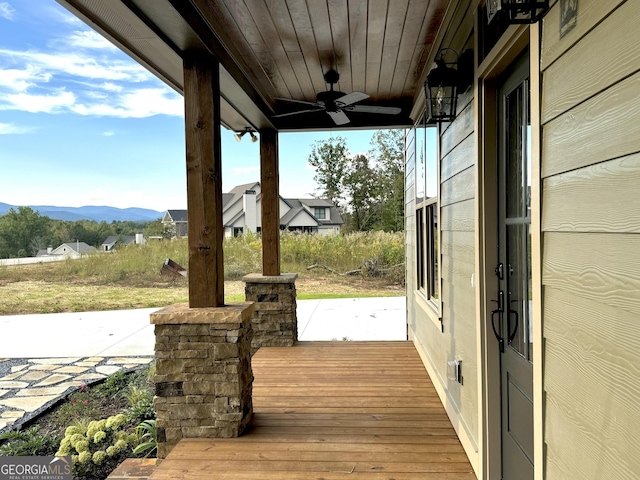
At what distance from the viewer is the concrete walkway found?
457 cm

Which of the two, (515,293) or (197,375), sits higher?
(515,293)

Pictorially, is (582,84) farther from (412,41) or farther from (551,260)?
(412,41)

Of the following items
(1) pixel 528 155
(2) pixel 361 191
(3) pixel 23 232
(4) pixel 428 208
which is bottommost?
(3) pixel 23 232

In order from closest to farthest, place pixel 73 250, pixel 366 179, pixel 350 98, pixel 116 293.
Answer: pixel 350 98
pixel 73 250
pixel 116 293
pixel 366 179

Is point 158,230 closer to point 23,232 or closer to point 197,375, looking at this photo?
point 23,232

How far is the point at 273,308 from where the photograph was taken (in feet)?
16.5

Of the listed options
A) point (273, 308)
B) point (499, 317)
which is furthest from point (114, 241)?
point (499, 317)

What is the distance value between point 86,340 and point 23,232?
3.65 metres

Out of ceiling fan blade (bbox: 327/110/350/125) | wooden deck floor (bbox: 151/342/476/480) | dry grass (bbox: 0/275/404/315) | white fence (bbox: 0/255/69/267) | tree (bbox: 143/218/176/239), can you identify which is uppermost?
ceiling fan blade (bbox: 327/110/350/125)

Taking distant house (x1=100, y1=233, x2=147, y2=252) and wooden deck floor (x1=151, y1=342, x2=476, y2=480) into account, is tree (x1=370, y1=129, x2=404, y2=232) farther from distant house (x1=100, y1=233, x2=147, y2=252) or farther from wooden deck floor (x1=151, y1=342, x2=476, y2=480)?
wooden deck floor (x1=151, y1=342, x2=476, y2=480)

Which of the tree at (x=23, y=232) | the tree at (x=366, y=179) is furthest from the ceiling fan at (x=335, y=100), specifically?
the tree at (x=366, y=179)

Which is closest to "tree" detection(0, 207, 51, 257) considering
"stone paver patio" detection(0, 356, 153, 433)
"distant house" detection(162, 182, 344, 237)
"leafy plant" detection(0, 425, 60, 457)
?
"stone paver patio" detection(0, 356, 153, 433)

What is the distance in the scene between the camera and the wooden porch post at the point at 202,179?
110 inches

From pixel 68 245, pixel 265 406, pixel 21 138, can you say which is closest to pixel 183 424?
pixel 265 406
